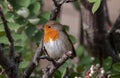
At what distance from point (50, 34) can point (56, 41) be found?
0.06 m

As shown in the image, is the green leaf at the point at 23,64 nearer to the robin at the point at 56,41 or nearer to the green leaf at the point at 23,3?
the robin at the point at 56,41

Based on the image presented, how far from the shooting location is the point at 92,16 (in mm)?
3408

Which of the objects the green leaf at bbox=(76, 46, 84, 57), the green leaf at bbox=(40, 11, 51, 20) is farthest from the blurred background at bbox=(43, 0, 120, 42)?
the green leaf at bbox=(40, 11, 51, 20)

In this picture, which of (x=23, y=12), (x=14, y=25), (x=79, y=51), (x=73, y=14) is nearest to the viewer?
(x=14, y=25)

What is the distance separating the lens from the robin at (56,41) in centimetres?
305

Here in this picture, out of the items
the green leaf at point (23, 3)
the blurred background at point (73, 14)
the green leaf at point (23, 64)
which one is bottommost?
the blurred background at point (73, 14)

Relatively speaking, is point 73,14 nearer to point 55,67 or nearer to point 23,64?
A: point 23,64

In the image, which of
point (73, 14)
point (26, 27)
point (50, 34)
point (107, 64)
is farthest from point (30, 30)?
point (73, 14)

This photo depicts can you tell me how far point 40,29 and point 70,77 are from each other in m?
0.44

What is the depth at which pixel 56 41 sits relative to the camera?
309 centimetres

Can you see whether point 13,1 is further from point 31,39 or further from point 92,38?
point 92,38

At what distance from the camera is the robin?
3051 millimetres

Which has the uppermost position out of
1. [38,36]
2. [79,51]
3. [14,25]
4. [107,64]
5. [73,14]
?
[14,25]

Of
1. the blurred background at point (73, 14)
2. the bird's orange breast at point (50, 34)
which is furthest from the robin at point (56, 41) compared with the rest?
the blurred background at point (73, 14)
